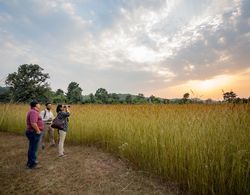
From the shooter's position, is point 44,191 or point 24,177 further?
point 24,177

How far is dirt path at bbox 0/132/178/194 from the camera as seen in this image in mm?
4070

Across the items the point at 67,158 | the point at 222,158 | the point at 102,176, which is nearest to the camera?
the point at 222,158

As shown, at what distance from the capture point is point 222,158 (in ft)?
10.5

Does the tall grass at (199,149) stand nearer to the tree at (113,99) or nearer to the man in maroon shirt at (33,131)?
the man in maroon shirt at (33,131)

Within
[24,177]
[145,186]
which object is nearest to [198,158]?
[145,186]

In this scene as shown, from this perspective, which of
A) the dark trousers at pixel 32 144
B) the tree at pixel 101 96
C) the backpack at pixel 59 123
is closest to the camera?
the dark trousers at pixel 32 144

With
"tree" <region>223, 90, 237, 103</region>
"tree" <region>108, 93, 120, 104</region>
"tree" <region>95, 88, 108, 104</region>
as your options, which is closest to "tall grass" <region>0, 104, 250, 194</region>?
"tree" <region>223, 90, 237, 103</region>

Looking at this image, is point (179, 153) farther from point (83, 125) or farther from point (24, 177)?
point (83, 125)

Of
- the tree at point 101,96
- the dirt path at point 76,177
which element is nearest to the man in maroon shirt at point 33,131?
the dirt path at point 76,177

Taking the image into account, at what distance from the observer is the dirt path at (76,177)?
4.07 meters

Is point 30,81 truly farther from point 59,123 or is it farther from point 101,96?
point 59,123

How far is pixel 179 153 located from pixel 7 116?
11.9 metres

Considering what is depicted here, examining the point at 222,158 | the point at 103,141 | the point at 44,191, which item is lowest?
the point at 44,191

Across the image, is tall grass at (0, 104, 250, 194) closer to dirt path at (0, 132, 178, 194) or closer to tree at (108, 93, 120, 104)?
dirt path at (0, 132, 178, 194)
